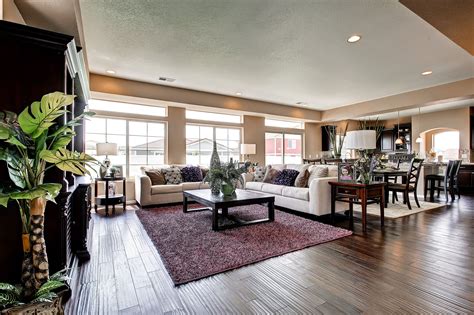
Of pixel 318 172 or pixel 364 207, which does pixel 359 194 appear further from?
pixel 318 172

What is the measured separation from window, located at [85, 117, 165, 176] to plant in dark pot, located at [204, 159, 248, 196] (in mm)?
2954

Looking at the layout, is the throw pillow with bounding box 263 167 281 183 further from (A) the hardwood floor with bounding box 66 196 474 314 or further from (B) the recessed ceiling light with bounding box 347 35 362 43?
(B) the recessed ceiling light with bounding box 347 35 362 43

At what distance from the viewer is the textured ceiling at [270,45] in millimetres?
2785

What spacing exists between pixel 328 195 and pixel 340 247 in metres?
1.29

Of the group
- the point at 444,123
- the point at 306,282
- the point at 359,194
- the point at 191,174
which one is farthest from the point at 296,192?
the point at 444,123

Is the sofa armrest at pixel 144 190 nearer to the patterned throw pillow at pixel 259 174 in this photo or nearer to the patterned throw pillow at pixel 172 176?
the patterned throw pillow at pixel 172 176

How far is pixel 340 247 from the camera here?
280 centimetres

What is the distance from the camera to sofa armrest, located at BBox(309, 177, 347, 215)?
3875 mm

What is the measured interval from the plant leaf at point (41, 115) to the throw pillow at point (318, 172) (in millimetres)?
3872

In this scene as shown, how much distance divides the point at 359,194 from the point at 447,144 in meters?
8.22

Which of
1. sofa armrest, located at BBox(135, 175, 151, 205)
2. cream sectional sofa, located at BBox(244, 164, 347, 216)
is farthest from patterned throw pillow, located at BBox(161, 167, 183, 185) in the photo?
cream sectional sofa, located at BBox(244, 164, 347, 216)

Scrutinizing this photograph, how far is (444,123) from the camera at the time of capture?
332 inches

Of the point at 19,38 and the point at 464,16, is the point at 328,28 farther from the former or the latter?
the point at 19,38

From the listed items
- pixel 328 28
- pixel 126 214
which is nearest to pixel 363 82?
pixel 328 28
